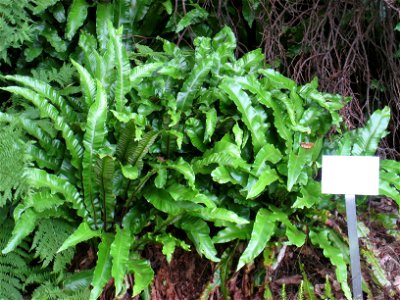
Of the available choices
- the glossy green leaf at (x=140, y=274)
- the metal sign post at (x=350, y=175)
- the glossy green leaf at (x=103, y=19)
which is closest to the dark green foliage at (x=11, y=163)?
the glossy green leaf at (x=140, y=274)

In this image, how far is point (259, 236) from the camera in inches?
102

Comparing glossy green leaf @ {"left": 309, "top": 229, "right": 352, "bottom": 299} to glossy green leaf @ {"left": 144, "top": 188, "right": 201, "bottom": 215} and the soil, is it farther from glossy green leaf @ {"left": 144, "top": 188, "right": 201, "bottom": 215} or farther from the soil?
glossy green leaf @ {"left": 144, "top": 188, "right": 201, "bottom": 215}

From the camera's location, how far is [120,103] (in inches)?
108

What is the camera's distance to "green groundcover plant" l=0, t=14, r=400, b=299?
8.35 feet

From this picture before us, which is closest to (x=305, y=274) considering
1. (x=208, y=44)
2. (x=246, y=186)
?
(x=246, y=186)

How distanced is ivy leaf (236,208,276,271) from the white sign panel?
0.40 metres

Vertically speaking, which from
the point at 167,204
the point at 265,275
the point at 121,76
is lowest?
the point at 265,275

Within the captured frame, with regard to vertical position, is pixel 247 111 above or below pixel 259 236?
above

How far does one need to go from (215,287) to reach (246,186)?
638 millimetres

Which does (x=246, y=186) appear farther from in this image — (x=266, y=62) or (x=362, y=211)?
(x=266, y=62)

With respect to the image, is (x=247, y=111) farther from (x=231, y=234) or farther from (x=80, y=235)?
(x=80, y=235)

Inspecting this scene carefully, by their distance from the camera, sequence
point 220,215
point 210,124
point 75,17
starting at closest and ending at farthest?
point 220,215 → point 210,124 → point 75,17

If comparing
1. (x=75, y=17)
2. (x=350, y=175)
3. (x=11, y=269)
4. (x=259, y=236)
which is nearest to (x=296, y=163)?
(x=350, y=175)

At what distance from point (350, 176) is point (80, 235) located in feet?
4.91
